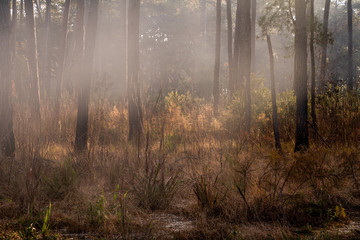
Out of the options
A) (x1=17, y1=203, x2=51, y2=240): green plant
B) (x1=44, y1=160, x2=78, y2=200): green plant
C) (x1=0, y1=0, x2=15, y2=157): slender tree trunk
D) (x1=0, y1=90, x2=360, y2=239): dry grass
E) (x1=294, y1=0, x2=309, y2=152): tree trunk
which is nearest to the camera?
(x1=17, y1=203, x2=51, y2=240): green plant

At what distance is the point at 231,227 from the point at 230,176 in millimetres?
1451

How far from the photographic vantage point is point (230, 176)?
4.32 metres

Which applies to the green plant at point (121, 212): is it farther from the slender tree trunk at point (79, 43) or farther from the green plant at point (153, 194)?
the slender tree trunk at point (79, 43)

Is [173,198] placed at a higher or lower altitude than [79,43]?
lower

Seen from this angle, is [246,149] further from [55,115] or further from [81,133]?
[55,115]

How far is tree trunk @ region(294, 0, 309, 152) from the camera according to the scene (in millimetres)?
5852

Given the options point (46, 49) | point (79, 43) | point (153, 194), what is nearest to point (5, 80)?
point (79, 43)

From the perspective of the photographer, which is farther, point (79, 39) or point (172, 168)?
point (79, 39)

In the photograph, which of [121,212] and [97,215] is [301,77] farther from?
[97,215]

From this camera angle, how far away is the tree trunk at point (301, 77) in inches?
230

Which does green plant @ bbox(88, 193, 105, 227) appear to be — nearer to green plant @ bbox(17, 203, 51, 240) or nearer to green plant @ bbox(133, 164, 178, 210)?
green plant @ bbox(17, 203, 51, 240)

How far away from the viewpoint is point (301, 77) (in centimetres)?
599

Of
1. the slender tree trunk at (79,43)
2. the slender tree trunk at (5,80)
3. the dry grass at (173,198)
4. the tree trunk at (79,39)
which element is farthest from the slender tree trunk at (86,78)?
the dry grass at (173,198)

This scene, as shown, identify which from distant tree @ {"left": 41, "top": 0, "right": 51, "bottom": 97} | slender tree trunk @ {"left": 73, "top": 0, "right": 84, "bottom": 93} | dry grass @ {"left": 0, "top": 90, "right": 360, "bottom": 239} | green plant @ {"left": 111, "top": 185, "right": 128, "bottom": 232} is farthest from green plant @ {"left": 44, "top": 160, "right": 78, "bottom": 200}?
distant tree @ {"left": 41, "top": 0, "right": 51, "bottom": 97}
